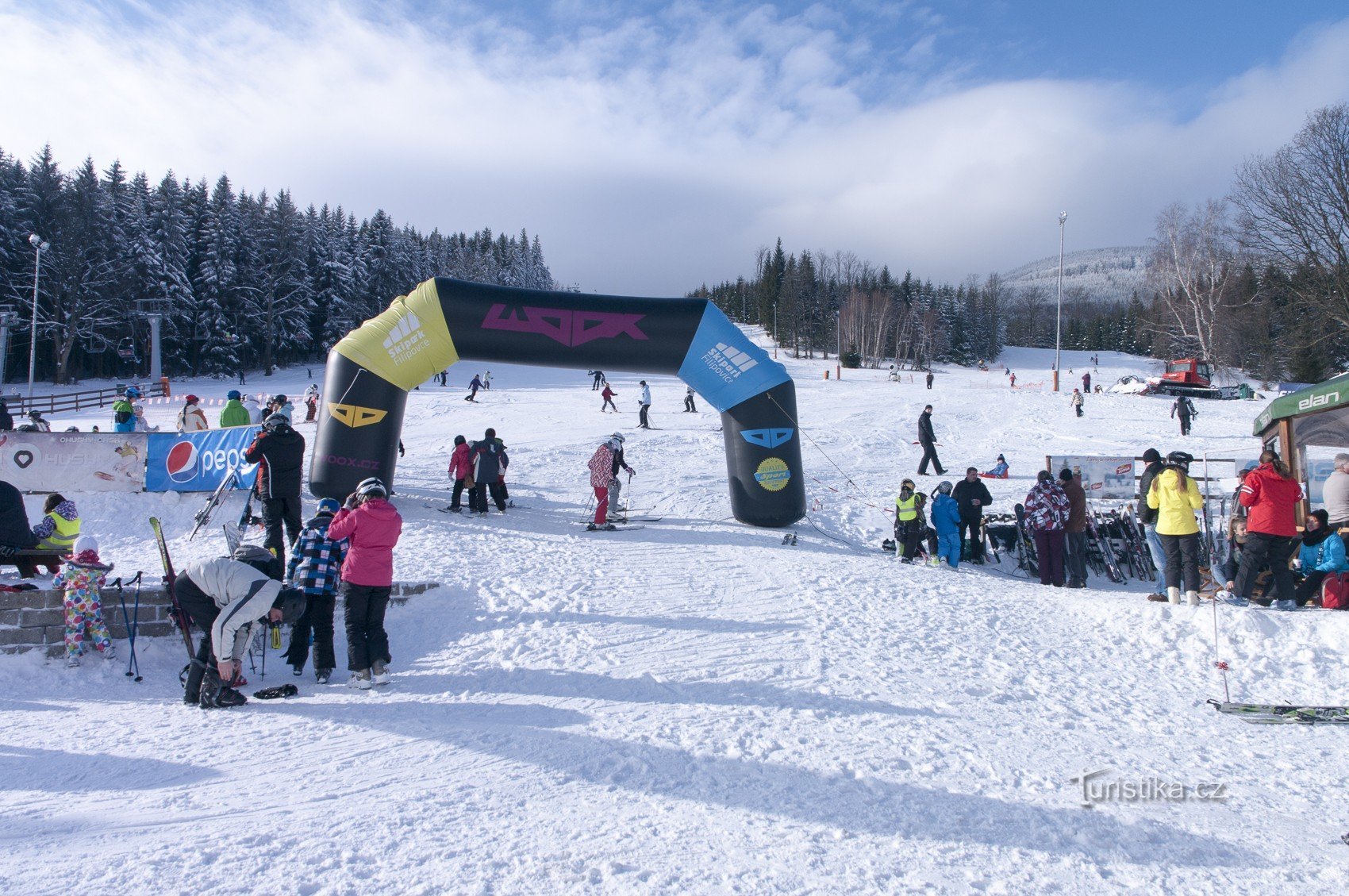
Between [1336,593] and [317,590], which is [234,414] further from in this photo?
[1336,593]

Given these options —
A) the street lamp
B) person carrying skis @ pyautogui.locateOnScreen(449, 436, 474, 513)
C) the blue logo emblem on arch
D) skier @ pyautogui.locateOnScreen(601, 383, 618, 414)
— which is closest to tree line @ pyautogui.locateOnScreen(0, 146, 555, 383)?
the street lamp

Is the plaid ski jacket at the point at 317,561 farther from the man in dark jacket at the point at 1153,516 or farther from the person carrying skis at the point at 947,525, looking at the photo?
the man in dark jacket at the point at 1153,516

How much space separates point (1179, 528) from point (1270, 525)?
2.86ft

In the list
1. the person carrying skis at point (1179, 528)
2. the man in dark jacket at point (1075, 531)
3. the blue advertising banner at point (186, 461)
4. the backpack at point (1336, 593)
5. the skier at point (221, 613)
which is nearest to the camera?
the skier at point (221, 613)

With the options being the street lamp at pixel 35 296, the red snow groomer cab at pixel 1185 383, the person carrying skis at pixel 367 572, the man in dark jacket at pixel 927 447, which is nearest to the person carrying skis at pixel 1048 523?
the man in dark jacket at pixel 927 447

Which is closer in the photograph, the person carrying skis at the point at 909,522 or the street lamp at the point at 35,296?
the person carrying skis at the point at 909,522

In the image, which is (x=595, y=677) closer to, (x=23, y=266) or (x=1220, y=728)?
(x=1220, y=728)

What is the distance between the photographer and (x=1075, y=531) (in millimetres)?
10211

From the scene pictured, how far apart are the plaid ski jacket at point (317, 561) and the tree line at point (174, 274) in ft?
137

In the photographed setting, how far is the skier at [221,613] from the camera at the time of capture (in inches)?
210

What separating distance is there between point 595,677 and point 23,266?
52.3 meters

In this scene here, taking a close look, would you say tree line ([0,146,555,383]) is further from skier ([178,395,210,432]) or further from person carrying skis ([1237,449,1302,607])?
person carrying skis ([1237,449,1302,607])

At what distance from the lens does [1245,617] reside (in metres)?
7.12

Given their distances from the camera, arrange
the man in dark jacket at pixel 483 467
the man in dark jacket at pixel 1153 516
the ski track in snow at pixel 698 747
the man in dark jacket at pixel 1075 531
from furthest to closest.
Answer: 1. the man in dark jacket at pixel 483 467
2. the man in dark jacket at pixel 1075 531
3. the man in dark jacket at pixel 1153 516
4. the ski track in snow at pixel 698 747
